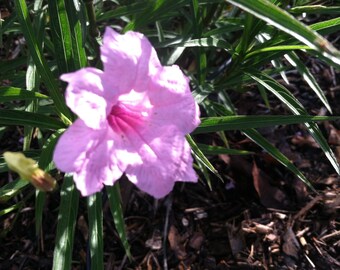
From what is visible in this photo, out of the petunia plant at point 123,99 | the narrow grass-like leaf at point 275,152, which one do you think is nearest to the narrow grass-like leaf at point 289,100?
the petunia plant at point 123,99

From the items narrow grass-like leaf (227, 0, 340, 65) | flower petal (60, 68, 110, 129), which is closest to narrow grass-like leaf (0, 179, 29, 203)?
flower petal (60, 68, 110, 129)

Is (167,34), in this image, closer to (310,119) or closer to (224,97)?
(224,97)

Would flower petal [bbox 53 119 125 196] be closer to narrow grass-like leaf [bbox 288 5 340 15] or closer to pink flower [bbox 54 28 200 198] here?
pink flower [bbox 54 28 200 198]

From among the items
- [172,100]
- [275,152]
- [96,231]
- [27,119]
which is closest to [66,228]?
[96,231]

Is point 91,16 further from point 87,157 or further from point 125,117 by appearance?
point 87,157

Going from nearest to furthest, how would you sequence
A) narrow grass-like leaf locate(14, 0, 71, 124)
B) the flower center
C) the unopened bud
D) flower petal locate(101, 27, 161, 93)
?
the unopened bud → flower petal locate(101, 27, 161, 93) → the flower center → narrow grass-like leaf locate(14, 0, 71, 124)

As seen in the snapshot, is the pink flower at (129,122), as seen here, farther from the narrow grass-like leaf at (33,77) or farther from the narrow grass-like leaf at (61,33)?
the narrow grass-like leaf at (33,77)

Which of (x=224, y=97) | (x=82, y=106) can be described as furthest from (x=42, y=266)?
(x=82, y=106)
